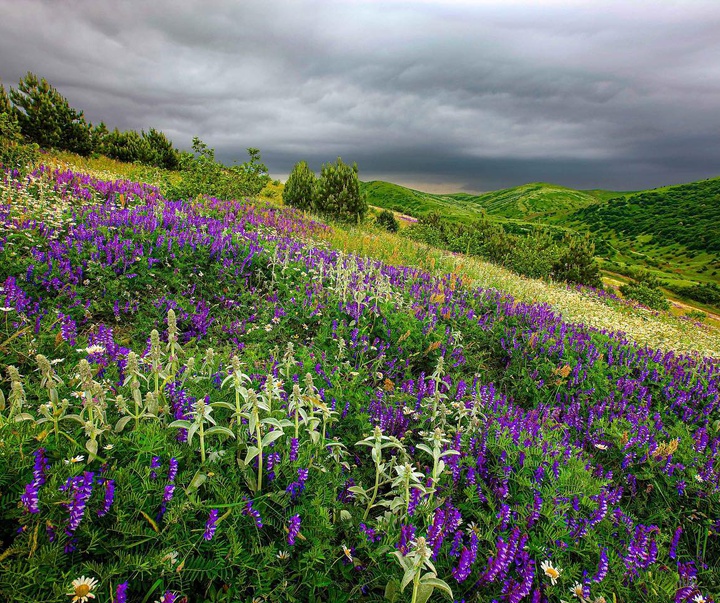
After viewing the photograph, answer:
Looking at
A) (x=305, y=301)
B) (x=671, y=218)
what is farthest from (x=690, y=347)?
(x=671, y=218)

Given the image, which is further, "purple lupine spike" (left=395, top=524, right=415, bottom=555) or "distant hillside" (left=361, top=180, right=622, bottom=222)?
"distant hillside" (left=361, top=180, right=622, bottom=222)

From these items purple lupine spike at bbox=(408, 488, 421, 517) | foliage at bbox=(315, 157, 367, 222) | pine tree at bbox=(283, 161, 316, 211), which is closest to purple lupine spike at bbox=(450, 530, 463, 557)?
purple lupine spike at bbox=(408, 488, 421, 517)

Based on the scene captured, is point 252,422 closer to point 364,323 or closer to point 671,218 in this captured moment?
point 364,323

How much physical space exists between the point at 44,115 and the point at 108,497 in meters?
26.1

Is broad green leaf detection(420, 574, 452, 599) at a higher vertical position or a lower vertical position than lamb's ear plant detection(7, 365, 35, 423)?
lower

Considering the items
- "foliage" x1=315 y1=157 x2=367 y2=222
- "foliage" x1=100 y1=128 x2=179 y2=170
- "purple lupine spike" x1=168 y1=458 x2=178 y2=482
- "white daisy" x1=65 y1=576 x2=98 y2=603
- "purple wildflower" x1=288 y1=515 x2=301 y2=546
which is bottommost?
"purple wildflower" x1=288 y1=515 x2=301 y2=546

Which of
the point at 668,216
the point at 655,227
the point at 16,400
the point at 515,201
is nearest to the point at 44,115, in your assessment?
the point at 16,400

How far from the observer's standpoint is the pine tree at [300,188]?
65.8 ft

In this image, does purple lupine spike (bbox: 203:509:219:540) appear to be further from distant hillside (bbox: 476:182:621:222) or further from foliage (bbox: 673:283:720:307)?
distant hillside (bbox: 476:182:621:222)

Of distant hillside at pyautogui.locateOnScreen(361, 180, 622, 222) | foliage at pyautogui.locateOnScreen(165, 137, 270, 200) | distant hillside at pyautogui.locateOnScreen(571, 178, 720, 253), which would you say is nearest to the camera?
foliage at pyautogui.locateOnScreen(165, 137, 270, 200)

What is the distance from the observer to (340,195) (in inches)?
727

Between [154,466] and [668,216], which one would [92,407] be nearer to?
[154,466]

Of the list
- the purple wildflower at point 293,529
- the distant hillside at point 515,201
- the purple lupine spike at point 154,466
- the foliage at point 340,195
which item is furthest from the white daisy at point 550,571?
the distant hillside at point 515,201

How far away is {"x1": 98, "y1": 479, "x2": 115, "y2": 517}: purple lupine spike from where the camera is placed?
1.59 metres
